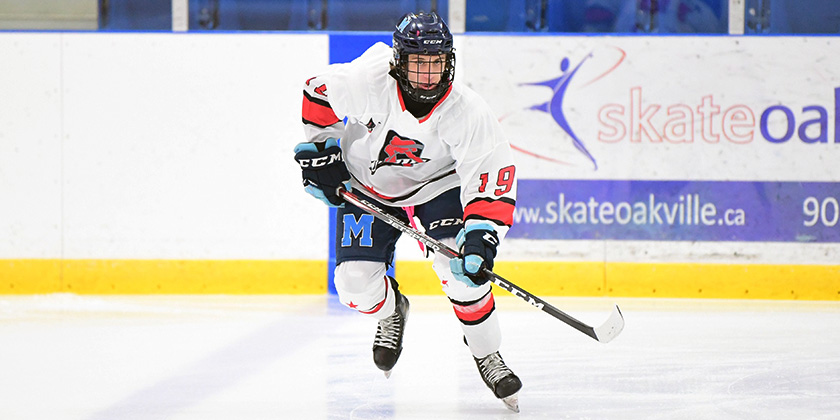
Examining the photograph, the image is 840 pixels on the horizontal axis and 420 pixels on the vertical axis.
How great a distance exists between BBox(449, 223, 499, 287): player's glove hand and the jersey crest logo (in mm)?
315

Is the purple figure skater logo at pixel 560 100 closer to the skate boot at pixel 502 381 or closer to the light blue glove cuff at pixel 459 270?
the skate boot at pixel 502 381

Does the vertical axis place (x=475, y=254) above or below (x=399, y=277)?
above

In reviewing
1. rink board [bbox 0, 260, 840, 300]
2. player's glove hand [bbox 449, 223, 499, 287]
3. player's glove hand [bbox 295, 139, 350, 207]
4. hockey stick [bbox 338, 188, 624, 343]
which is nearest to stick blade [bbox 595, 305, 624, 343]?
hockey stick [bbox 338, 188, 624, 343]

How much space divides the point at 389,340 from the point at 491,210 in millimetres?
712

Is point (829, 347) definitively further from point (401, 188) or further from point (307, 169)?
point (307, 169)

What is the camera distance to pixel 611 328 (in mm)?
2520

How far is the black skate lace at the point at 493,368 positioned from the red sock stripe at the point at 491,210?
1.46ft

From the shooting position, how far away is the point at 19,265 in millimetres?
5102

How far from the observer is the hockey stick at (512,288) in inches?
98.1

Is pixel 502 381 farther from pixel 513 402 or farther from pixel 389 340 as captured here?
pixel 389 340

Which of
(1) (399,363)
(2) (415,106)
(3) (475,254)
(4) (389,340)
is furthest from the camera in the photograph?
(1) (399,363)

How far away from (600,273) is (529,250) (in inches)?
16.7

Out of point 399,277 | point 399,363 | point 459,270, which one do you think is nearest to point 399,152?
point 459,270

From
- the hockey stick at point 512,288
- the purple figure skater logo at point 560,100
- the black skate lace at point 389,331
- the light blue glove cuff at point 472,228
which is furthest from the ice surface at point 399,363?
the purple figure skater logo at point 560,100
